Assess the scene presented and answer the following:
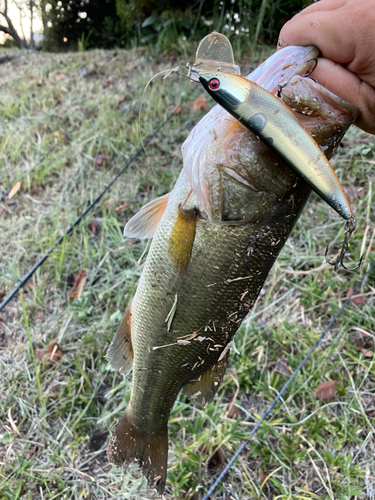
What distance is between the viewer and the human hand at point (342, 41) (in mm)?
1051

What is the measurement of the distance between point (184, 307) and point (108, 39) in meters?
7.99

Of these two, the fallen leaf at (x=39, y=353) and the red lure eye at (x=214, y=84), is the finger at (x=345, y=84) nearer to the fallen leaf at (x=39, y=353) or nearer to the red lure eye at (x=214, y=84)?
the red lure eye at (x=214, y=84)

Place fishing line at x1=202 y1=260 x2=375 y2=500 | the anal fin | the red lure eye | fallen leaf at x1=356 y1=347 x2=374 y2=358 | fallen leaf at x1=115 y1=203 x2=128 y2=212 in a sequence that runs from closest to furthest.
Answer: the red lure eye → the anal fin → fishing line at x1=202 y1=260 x2=375 y2=500 → fallen leaf at x1=356 y1=347 x2=374 y2=358 → fallen leaf at x1=115 y1=203 x2=128 y2=212

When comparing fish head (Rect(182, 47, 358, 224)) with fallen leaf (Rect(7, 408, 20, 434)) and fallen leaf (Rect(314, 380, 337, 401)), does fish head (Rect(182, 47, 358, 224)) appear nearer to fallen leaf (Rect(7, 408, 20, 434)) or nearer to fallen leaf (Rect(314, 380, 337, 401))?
fallen leaf (Rect(314, 380, 337, 401))

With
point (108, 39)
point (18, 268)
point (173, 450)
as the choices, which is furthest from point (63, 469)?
point (108, 39)

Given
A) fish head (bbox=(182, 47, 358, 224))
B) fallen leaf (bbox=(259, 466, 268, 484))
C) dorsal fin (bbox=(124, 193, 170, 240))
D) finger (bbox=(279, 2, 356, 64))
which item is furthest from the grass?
finger (bbox=(279, 2, 356, 64))

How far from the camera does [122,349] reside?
5.19 ft

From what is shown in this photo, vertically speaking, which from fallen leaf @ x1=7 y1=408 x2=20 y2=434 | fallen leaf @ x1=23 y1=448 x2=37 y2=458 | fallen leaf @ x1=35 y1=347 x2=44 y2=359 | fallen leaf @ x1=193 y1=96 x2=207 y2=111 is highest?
fallen leaf @ x1=193 y1=96 x2=207 y2=111

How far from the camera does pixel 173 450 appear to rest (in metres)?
2.02

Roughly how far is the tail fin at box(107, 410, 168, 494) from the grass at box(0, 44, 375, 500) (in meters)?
0.30

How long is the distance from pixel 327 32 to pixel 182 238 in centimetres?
78

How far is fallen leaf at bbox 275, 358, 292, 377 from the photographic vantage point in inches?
89.3

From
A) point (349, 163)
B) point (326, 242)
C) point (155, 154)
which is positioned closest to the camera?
point (326, 242)

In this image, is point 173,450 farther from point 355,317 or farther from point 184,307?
point 355,317
